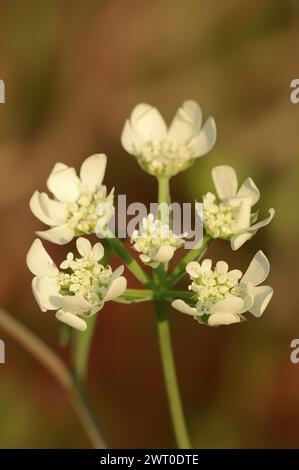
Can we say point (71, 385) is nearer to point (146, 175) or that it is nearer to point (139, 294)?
point (139, 294)

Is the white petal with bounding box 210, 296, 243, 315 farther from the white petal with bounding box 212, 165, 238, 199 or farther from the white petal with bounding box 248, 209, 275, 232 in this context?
the white petal with bounding box 212, 165, 238, 199

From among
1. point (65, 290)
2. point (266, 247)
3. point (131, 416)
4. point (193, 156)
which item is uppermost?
point (193, 156)

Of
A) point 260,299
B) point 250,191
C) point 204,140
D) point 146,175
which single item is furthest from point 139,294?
point 146,175

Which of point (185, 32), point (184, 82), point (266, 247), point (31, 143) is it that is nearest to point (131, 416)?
point (266, 247)

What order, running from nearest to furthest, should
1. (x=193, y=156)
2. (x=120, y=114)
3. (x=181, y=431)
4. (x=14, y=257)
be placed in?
1. (x=181, y=431)
2. (x=193, y=156)
3. (x=14, y=257)
4. (x=120, y=114)

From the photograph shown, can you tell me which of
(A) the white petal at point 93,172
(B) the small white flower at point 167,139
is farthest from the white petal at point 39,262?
(B) the small white flower at point 167,139

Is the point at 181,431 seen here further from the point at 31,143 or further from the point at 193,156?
the point at 31,143
